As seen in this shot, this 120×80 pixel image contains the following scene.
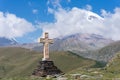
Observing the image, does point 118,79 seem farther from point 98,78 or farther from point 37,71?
point 37,71

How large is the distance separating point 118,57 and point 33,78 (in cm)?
4008

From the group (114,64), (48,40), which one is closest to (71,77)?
(48,40)

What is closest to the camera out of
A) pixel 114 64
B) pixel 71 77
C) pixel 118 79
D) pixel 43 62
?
pixel 118 79

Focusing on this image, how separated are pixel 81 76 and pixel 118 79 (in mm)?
6013

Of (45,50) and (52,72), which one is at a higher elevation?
(45,50)

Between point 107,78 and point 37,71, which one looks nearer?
point 107,78

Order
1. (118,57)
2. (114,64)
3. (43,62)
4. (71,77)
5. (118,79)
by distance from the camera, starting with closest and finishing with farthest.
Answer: (118,79), (71,77), (43,62), (114,64), (118,57)

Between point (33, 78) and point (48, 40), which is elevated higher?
point (48, 40)

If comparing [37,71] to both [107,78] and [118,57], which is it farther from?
[118,57]

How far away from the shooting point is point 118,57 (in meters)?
90.3

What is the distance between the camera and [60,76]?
54.4 m

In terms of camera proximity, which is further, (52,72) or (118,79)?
(52,72)

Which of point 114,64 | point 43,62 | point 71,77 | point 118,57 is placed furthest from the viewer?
point 118,57

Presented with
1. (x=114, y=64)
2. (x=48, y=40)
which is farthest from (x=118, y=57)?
(x=48, y=40)
